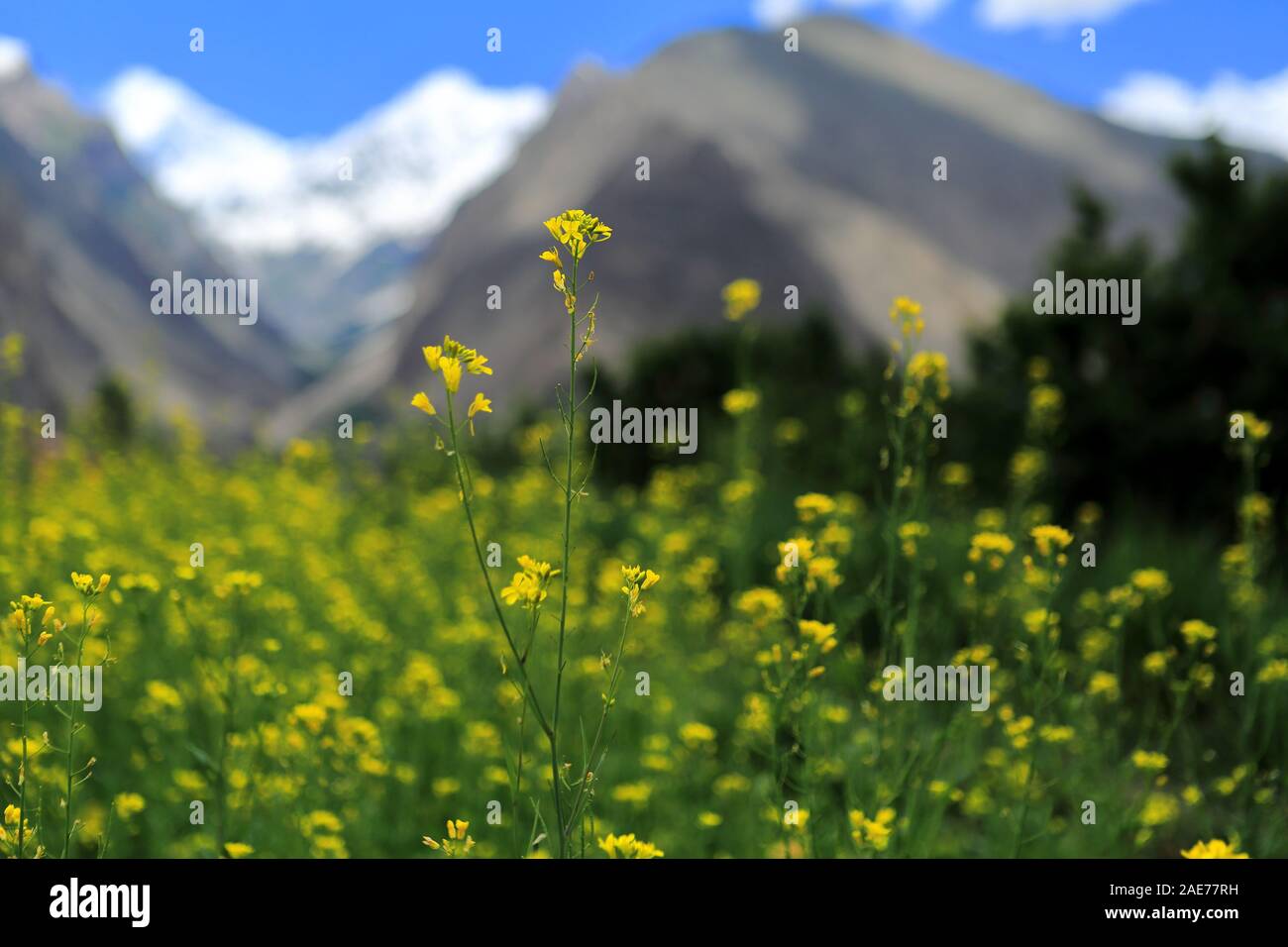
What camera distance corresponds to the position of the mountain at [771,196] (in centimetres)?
8844

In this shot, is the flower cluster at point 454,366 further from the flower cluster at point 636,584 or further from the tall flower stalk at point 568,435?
the flower cluster at point 636,584

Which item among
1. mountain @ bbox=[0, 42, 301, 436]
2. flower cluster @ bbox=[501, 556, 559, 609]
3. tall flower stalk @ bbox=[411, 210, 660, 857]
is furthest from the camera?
mountain @ bbox=[0, 42, 301, 436]

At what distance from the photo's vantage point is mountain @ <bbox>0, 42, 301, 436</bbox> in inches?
1885

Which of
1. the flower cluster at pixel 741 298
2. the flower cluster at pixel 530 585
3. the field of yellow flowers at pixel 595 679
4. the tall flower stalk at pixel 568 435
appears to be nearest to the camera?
the tall flower stalk at pixel 568 435

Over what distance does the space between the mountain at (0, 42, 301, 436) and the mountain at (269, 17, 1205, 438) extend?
1153 centimetres

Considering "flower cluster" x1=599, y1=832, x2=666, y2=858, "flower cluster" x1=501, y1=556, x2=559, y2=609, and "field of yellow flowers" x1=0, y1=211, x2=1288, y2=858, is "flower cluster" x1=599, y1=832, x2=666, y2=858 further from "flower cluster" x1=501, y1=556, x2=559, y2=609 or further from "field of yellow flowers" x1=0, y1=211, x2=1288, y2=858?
"flower cluster" x1=501, y1=556, x2=559, y2=609

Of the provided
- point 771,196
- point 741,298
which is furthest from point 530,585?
point 771,196

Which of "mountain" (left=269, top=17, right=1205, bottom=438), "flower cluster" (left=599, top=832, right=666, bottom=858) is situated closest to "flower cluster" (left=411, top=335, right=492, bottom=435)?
"flower cluster" (left=599, top=832, right=666, bottom=858)

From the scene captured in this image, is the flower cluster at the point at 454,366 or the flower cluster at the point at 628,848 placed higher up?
the flower cluster at the point at 454,366

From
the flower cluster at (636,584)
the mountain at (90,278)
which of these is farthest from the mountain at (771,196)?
the flower cluster at (636,584)

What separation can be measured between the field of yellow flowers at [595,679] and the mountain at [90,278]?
3101 cm
